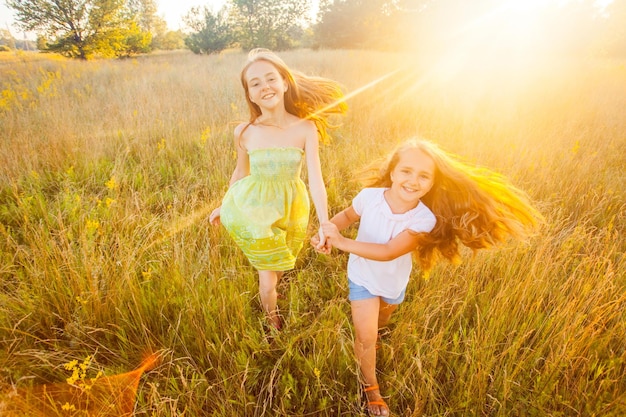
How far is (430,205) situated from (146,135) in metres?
4.08

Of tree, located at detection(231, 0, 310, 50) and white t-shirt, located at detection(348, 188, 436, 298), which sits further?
tree, located at detection(231, 0, 310, 50)

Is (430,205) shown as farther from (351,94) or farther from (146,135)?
(351,94)

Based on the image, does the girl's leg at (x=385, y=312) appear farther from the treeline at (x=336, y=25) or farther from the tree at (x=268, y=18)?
the tree at (x=268, y=18)

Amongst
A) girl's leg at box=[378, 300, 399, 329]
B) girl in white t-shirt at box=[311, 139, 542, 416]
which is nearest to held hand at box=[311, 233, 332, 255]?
girl in white t-shirt at box=[311, 139, 542, 416]

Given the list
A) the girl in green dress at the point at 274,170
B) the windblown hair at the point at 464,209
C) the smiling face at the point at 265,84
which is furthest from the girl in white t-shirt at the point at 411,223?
the smiling face at the point at 265,84

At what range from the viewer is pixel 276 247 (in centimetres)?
170

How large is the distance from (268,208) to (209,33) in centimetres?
3265

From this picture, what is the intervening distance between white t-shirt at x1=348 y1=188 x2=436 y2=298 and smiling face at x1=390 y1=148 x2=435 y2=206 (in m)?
0.11

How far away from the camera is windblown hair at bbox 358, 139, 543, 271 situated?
1449 millimetres

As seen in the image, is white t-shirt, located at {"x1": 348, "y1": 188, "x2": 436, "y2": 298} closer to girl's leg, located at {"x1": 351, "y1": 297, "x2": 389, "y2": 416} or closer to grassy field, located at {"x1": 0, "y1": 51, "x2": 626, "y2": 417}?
girl's leg, located at {"x1": 351, "y1": 297, "x2": 389, "y2": 416}

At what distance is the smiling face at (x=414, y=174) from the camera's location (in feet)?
4.52

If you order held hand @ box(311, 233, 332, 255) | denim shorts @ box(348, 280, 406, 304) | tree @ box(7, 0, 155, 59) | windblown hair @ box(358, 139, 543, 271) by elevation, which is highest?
tree @ box(7, 0, 155, 59)

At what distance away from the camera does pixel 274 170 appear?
174 cm

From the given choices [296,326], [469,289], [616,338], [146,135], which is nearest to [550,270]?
[616,338]
